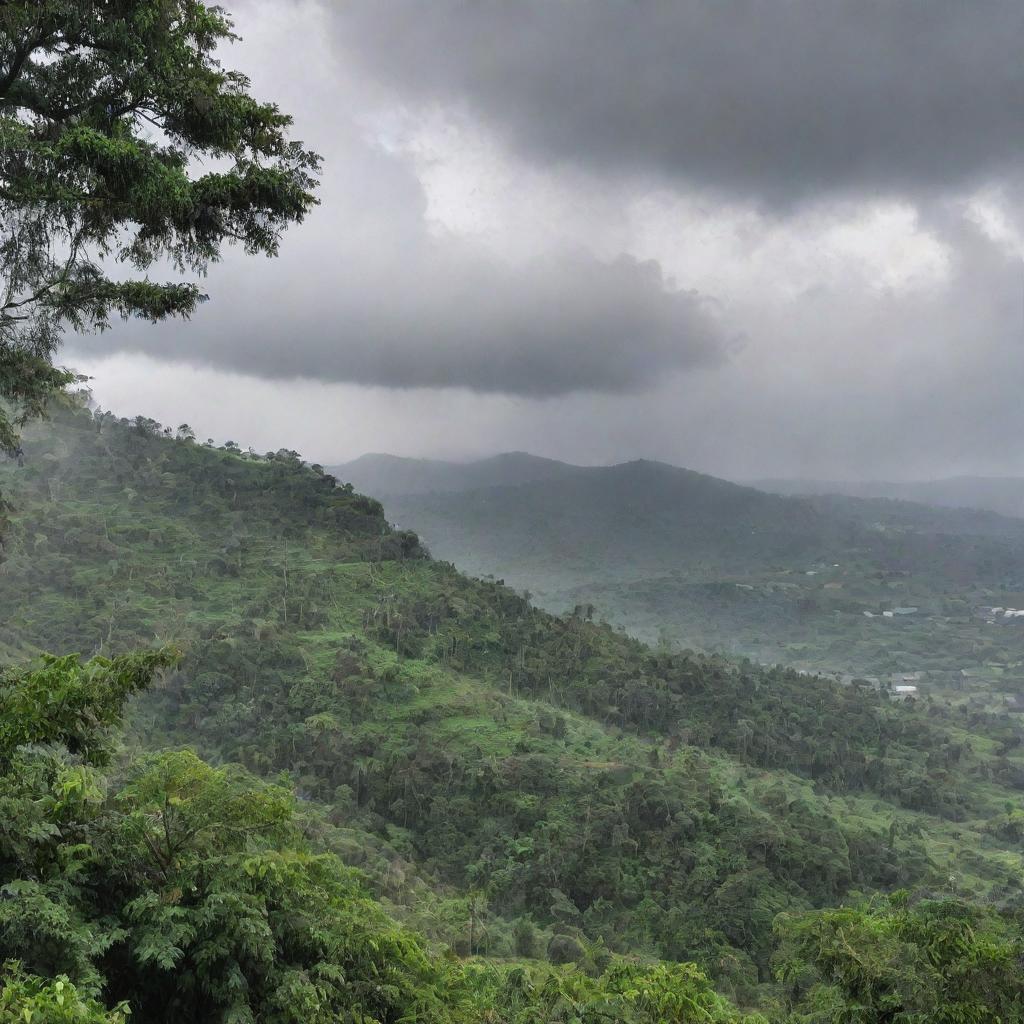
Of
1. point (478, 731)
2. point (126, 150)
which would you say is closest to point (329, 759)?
point (478, 731)

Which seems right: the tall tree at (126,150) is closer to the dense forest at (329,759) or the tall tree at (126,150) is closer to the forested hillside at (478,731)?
the dense forest at (329,759)

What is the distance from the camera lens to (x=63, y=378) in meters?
9.30

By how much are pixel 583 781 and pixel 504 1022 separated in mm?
44606

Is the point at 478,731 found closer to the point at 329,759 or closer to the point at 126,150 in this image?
the point at 329,759

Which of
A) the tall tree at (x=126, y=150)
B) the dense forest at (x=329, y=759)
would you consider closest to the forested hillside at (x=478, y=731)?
the dense forest at (x=329, y=759)

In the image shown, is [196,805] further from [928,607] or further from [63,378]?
[928,607]

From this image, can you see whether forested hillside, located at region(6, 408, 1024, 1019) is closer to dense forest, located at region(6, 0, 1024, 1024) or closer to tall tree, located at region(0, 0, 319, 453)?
dense forest, located at region(6, 0, 1024, 1024)

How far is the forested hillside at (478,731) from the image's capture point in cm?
4106

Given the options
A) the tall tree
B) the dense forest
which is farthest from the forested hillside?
the tall tree

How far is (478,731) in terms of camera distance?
5662 centimetres

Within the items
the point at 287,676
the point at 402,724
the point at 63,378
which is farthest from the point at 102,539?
the point at 63,378

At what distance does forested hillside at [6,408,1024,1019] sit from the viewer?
135 ft

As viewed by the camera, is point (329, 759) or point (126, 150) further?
point (329, 759)

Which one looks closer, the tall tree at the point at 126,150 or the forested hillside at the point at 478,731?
the tall tree at the point at 126,150
